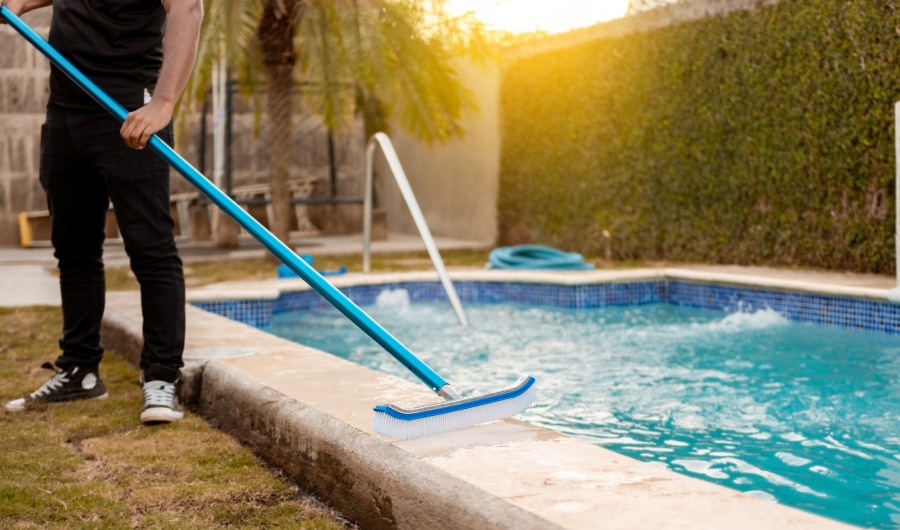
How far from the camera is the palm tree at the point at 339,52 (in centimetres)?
777

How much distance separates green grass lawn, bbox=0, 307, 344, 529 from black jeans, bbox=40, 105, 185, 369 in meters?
0.26

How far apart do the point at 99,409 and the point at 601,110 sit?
6813 millimetres

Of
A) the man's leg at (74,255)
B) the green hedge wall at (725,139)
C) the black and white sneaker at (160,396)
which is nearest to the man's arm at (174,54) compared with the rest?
the man's leg at (74,255)

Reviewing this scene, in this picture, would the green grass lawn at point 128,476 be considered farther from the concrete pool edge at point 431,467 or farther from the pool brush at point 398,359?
the pool brush at point 398,359

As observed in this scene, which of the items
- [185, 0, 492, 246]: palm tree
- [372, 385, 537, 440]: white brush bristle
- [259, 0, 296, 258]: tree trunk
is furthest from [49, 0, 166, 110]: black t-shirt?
[259, 0, 296, 258]: tree trunk

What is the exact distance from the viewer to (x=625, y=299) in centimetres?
Result: 742

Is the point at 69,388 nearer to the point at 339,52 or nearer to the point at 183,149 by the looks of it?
the point at 339,52

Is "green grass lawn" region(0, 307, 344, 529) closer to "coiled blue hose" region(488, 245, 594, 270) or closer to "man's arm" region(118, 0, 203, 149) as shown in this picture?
"man's arm" region(118, 0, 203, 149)

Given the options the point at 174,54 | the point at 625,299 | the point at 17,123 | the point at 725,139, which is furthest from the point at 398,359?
the point at 17,123

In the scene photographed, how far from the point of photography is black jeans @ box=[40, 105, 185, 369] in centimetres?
320

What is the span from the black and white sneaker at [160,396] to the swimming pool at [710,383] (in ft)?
4.47

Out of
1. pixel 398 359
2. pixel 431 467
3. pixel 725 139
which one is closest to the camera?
pixel 431 467

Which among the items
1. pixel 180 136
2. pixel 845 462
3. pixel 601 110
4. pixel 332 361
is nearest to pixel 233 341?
pixel 332 361

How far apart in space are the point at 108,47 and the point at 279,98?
231 inches
